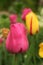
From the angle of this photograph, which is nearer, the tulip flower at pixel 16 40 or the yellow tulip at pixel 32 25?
the tulip flower at pixel 16 40

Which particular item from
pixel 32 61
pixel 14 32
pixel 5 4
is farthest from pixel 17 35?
pixel 5 4

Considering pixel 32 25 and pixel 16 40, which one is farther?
pixel 32 25

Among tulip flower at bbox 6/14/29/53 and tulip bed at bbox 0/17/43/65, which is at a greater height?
tulip flower at bbox 6/14/29/53

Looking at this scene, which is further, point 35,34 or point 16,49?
point 35,34

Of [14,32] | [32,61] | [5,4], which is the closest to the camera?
[14,32]

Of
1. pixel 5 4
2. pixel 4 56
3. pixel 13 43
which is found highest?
pixel 13 43

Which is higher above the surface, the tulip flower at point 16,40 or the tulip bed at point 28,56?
the tulip flower at point 16,40

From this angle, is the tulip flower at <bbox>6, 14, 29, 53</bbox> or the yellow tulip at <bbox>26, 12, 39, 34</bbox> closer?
the tulip flower at <bbox>6, 14, 29, 53</bbox>

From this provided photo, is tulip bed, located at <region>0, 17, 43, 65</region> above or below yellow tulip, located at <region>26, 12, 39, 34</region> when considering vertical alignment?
below

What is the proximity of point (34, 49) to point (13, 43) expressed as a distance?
135 millimetres

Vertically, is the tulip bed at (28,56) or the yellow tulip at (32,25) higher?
the yellow tulip at (32,25)

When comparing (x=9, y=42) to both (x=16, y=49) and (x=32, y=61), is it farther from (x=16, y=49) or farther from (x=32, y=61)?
(x=32, y=61)

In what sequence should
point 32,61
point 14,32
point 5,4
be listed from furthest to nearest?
point 5,4 → point 32,61 → point 14,32

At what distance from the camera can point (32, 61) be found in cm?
77
